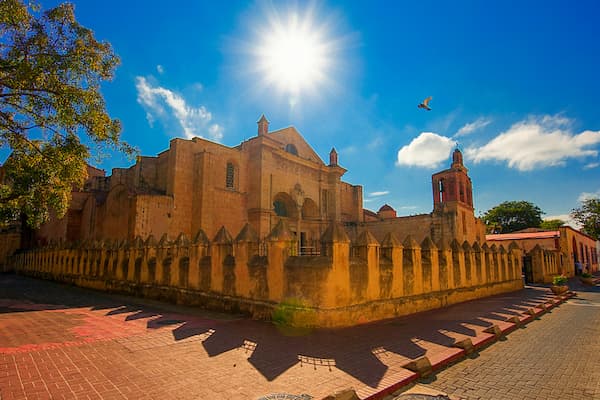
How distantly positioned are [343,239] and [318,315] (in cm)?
174

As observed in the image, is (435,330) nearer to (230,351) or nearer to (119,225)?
(230,351)

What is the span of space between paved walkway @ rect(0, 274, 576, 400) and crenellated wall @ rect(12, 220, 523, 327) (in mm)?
511

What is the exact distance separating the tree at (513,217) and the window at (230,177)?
4939cm

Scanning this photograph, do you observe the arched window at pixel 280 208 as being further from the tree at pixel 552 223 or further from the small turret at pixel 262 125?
the tree at pixel 552 223

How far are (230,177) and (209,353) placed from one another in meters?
21.3

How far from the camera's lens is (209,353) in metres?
5.06

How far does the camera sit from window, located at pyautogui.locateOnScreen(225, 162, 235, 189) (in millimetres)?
25163

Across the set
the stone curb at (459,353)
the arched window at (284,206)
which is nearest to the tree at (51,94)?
the stone curb at (459,353)

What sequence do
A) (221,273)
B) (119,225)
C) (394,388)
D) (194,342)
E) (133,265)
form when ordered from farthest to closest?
(119,225) → (133,265) → (221,273) → (194,342) → (394,388)

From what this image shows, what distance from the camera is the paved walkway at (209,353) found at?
12.3 ft

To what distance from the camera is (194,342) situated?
568 cm

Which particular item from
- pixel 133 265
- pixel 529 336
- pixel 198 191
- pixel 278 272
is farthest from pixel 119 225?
pixel 529 336

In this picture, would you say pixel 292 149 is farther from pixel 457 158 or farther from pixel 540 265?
pixel 540 265

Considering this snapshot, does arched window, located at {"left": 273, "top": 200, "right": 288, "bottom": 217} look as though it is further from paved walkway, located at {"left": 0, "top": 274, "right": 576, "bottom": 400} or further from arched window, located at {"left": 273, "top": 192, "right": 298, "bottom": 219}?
paved walkway, located at {"left": 0, "top": 274, "right": 576, "bottom": 400}
